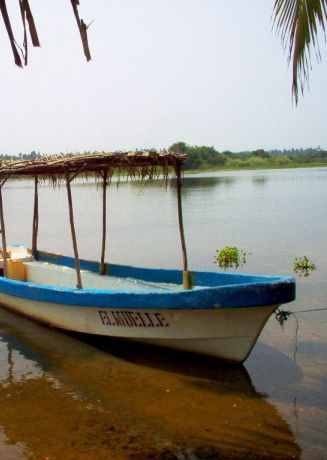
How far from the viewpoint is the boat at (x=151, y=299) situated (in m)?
5.71

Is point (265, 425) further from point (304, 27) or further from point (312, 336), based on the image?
point (304, 27)

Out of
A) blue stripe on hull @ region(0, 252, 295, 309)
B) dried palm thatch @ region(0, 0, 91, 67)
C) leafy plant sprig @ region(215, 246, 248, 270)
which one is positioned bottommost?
leafy plant sprig @ region(215, 246, 248, 270)

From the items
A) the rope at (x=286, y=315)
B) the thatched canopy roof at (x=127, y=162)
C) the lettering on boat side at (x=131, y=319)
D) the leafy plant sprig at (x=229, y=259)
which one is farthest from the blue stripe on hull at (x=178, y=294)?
the leafy plant sprig at (x=229, y=259)

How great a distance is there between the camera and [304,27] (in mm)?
3869

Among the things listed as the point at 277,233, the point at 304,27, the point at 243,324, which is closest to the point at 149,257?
the point at 277,233

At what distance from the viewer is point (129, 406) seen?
18.1ft

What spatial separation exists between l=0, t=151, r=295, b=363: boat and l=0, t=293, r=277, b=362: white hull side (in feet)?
0.03

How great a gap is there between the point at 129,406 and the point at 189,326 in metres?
1.14

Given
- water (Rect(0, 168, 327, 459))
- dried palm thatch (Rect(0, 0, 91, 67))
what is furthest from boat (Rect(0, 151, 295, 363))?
dried palm thatch (Rect(0, 0, 91, 67))

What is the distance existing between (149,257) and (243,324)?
901cm

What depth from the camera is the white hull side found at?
5.89 metres

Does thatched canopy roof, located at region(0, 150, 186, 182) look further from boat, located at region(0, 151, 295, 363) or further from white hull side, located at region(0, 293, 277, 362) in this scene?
white hull side, located at region(0, 293, 277, 362)

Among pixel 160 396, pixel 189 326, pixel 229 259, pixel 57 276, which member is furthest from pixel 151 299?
pixel 229 259

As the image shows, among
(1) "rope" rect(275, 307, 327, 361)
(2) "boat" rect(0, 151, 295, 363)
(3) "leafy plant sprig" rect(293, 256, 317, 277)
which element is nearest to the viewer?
(2) "boat" rect(0, 151, 295, 363)
